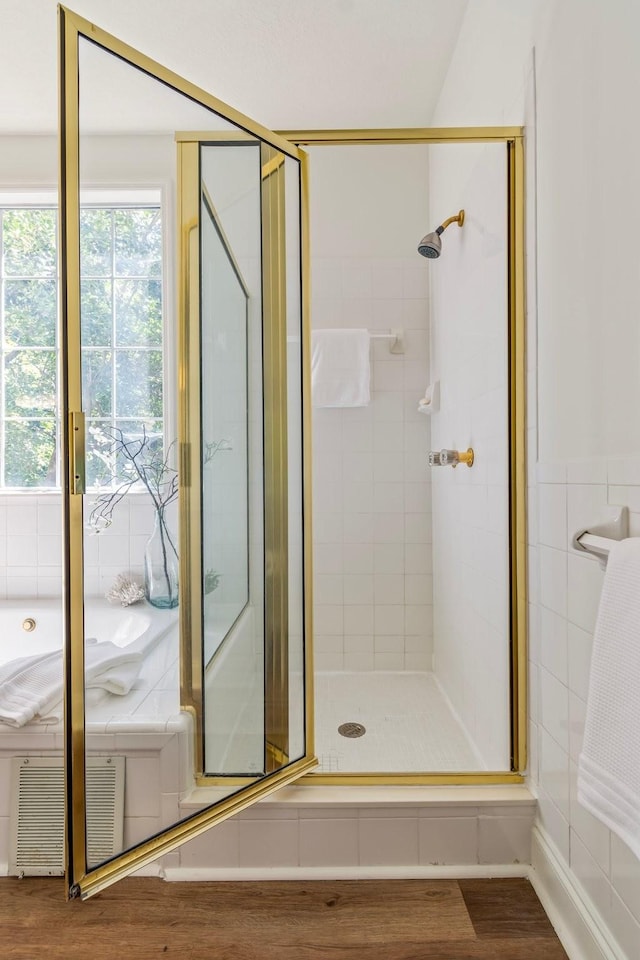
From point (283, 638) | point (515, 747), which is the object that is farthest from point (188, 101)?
point (515, 747)

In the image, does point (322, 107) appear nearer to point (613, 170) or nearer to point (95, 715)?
point (613, 170)

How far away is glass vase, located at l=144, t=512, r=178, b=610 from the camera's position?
4.27 ft

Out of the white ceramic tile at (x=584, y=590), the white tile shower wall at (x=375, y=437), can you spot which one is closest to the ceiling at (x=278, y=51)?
the white tile shower wall at (x=375, y=437)

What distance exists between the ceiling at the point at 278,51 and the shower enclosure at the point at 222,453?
0.42m

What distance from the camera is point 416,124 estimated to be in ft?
8.36

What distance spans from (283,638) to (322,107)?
2161 millimetres

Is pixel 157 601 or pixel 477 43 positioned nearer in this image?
pixel 157 601

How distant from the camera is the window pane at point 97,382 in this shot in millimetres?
1123

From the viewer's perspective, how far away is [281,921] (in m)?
1.29

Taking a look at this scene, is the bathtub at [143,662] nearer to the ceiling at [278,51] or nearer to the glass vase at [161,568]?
the glass vase at [161,568]

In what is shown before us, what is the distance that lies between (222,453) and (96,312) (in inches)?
16.6

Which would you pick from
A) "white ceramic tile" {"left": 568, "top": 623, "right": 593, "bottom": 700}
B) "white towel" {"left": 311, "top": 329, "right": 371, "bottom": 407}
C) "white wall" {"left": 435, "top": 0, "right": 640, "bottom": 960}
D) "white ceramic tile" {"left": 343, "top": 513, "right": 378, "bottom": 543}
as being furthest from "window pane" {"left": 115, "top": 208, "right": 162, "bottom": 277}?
"white ceramic tile" {"left": 343, "top": 513, "right": 378, "bottom": 543}

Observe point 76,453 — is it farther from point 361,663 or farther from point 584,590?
point 361,663

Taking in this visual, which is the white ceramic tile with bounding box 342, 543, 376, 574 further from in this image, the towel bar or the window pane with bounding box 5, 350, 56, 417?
the window pane with bounding box 5, 350, 56, 417
